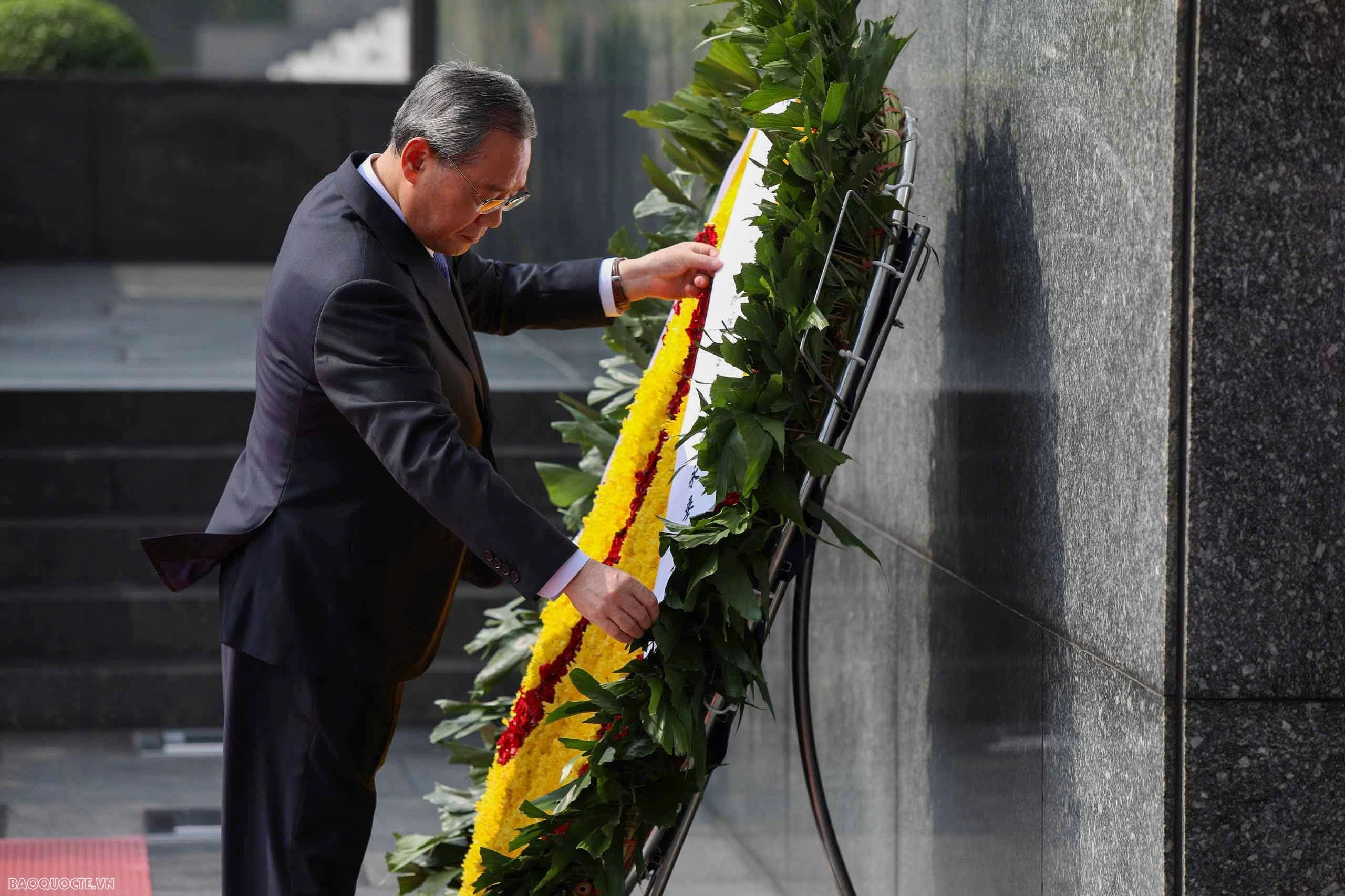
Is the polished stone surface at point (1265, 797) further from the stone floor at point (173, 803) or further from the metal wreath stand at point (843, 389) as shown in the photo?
the stone floor at point (173, 803)

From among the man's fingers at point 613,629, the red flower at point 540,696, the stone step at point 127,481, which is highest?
the man's fingers at point 613,629

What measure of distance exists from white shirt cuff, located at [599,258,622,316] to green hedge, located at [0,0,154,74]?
10745 mm

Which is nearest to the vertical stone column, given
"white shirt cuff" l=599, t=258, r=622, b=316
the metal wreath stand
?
the metal wreath stand

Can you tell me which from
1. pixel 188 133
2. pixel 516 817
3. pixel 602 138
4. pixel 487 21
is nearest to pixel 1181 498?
pixel 516 817

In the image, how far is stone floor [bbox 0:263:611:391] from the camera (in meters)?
7.05

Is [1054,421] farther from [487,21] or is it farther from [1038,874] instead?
[487,21]

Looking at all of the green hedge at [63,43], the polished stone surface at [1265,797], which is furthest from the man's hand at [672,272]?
the green hedge at [63,43]

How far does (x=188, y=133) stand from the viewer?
12.6 meters

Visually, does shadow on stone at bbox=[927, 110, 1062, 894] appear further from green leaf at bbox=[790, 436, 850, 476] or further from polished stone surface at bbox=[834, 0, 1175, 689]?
green leaf at bbox=[790, 436, 850, 476]

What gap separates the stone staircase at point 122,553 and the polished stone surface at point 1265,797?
4.11m

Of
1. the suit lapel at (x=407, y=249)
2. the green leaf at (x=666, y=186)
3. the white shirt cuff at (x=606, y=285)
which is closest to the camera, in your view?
the suit lapel at (x=407, y=249)

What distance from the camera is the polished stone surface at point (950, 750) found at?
7.14 ft

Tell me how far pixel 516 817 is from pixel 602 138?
18.7 ft

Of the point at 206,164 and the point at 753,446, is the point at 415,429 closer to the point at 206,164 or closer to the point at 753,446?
the point at 753,446
